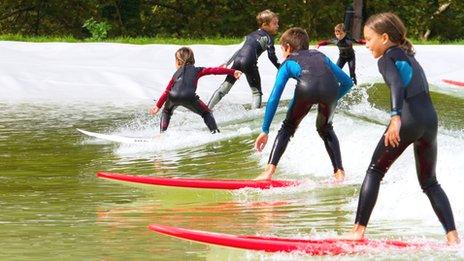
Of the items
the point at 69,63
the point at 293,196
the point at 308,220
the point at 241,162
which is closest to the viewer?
the point at 308,220

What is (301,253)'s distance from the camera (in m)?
7.63

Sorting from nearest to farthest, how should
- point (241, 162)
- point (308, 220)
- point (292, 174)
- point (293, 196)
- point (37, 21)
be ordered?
point (308, 220) < point (293, 196) < point (292, 174) < point (241, 162) < point (37, 21)

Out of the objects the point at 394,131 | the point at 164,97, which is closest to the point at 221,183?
the point at 394,131

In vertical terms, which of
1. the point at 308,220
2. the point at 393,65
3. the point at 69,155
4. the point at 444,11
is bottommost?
the point at 444,11

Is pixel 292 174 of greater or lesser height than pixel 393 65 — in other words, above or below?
below

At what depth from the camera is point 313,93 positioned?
432 inches

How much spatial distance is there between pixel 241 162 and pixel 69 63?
11.4 meters

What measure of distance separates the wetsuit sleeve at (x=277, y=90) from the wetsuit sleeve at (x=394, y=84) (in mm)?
2572

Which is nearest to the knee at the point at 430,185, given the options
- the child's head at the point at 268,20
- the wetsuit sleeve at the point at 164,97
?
the wetsuit sleeve at the point at 164,97

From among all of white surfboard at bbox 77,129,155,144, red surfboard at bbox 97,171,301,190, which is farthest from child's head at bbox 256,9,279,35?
red surfboard at bbox 97,171,301,190

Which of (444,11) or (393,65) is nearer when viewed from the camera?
(393,65)

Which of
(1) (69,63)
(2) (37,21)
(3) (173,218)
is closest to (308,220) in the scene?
(3) (173,218)

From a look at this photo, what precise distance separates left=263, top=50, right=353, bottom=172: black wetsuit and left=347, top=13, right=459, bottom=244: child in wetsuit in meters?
3.02

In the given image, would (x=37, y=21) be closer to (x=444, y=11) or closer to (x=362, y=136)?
(x=444, y=11)
